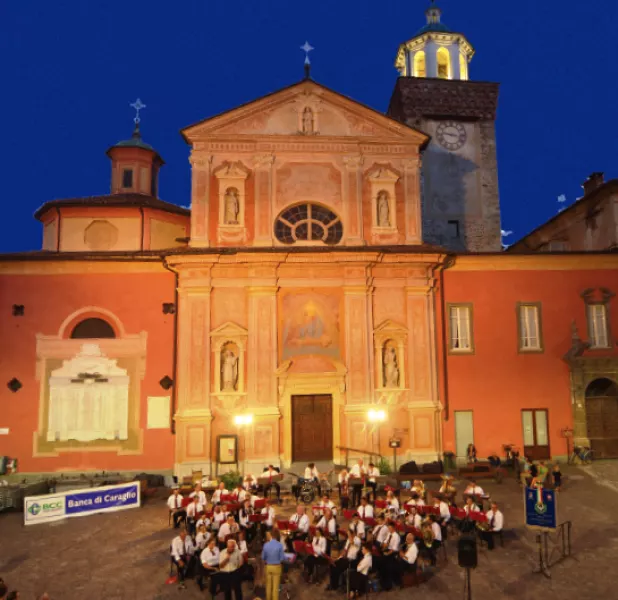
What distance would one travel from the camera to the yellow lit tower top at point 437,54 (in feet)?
123

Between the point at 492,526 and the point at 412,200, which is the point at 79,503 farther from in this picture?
the point at 412,200

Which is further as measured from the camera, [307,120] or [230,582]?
[307,120]

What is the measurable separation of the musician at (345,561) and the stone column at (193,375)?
10164mm

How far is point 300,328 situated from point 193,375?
4617 millimetres

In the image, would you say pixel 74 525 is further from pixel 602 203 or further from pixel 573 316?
pixel 602 203

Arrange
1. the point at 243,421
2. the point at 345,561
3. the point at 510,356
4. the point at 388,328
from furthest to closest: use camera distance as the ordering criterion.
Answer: the point at 510,356 → the point at 388,328 → the point at 243,421 → the point at 345,561

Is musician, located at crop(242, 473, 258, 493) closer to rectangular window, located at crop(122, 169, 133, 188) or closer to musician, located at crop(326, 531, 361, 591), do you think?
musician, located at crop(326, 531, 361, 591)

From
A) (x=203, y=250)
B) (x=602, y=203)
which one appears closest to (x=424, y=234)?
(x=602, y=203)

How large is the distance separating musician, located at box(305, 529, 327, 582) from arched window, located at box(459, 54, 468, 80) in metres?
34.5

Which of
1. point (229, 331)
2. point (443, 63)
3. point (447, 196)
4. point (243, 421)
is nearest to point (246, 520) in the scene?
point (243, 421)

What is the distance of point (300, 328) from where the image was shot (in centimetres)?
2169

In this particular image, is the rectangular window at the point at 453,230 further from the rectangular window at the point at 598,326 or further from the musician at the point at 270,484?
the musician at the point at 270,484

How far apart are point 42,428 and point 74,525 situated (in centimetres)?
630

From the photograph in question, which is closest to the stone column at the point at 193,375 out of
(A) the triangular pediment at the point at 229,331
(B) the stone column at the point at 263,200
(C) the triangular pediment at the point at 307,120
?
(A) the triangular pediment at the point at 229,331
